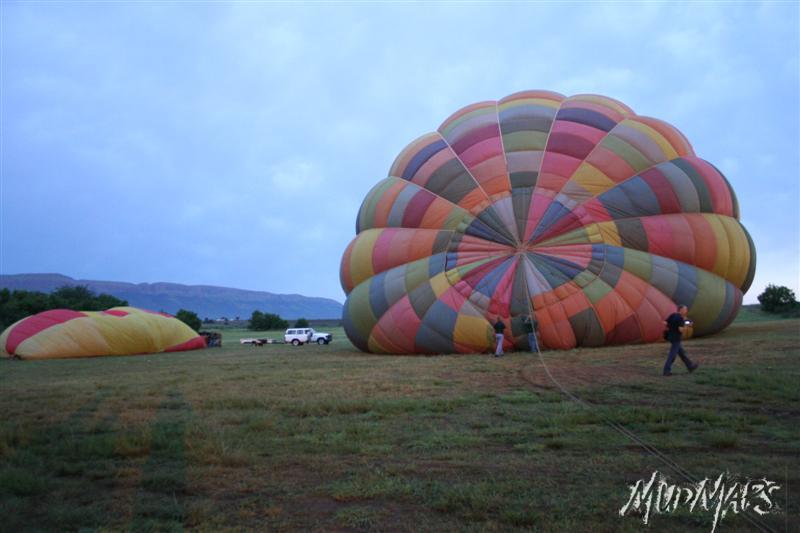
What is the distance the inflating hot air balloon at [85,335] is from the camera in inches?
741

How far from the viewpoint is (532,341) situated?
1212 cm

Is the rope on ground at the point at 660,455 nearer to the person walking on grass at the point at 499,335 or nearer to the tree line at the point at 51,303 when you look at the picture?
the person walking on grass at the point at 499,335

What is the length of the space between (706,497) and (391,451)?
209 centimetres

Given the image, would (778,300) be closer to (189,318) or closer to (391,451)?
(391,451)

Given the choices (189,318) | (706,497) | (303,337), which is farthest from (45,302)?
(706,497)

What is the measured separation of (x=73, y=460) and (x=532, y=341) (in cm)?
930

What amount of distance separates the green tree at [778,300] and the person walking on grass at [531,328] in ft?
66.5

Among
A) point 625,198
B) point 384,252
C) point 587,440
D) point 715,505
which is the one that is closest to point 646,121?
point 625,198

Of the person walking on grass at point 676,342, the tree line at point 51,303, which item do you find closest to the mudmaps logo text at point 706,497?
the person walking on grass at point 676,342

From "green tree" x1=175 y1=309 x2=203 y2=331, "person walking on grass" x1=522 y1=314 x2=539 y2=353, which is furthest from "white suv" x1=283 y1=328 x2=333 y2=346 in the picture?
"person walking on grass" x1=522 y1=314 x2=539 y2=353

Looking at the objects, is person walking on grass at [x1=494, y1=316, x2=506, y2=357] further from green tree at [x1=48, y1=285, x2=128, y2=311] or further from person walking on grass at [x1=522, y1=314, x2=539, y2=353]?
green tree at [x1=48, y1=285, x2=128, y2=311]

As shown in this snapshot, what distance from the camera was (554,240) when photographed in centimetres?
1261

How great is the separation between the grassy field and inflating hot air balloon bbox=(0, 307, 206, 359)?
1195cm

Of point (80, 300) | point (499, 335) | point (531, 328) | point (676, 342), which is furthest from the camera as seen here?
point (80, 300)
